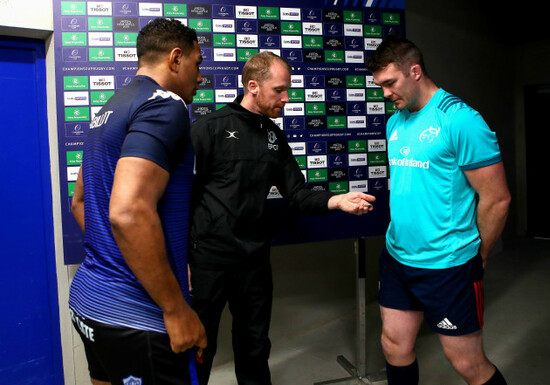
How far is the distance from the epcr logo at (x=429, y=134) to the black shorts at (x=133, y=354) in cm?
108

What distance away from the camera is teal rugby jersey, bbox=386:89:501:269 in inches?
56.5

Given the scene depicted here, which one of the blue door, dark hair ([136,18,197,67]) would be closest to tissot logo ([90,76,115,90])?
the blue door

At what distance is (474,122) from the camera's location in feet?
4.69

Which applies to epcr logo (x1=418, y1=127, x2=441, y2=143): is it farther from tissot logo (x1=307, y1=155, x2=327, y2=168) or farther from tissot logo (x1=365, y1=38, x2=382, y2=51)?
tissot logo (x1=365, y1=38, x2=382, y2=51)

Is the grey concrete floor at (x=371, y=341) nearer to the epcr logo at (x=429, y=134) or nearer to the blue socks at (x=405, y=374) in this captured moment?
the blue socks at (x=405, y=374)

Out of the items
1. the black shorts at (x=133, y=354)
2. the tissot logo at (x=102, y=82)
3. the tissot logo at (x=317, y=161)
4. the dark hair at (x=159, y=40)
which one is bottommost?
the black shorts at (x=133, y=354)

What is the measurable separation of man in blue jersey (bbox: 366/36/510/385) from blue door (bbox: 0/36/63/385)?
1629 millimetres

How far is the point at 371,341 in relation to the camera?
283 cm

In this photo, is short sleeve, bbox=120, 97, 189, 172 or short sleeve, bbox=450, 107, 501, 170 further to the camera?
short sleeve, bbox=450, 107, 501, 170

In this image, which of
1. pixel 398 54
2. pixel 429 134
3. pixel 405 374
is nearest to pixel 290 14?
pixel 398 54

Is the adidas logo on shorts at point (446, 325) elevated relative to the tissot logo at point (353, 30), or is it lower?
lower

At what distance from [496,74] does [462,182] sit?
443cm

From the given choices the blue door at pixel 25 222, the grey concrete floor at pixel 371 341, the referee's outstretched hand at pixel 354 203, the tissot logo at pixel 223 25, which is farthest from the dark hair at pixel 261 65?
the grey concrete floor at pixel 371 341

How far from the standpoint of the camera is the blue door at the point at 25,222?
202 centimetres
